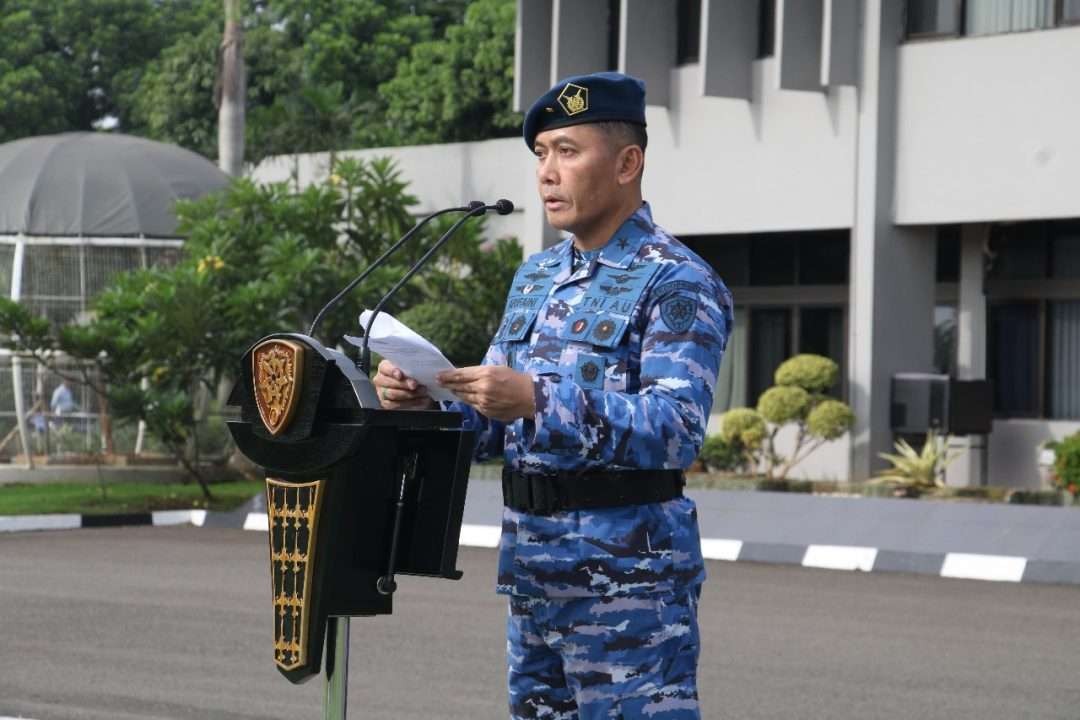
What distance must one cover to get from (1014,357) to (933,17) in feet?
13.2

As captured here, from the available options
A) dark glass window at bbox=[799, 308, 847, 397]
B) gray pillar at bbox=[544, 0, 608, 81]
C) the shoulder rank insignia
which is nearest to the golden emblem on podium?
the shoulder rank insignia

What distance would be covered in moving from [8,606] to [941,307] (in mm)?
13909

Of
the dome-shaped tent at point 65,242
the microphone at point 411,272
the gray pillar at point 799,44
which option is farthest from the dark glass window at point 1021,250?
the microphone at point 411,272

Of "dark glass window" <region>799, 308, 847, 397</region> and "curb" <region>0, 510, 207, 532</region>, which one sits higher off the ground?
"dark glass window" <region>799, 308, 847, 397</region>

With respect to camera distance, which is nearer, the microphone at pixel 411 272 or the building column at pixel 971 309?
the microphone at pixel 411 272

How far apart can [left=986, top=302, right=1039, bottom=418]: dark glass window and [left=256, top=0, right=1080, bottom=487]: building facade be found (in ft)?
0.08

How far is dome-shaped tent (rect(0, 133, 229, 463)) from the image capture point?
2477 cm

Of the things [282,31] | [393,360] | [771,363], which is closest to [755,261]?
[771,363]

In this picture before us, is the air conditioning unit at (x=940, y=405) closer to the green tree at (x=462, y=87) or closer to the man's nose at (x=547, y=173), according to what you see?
the man's nose at (x=547, y=173)

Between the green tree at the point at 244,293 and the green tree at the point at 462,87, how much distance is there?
13813mm

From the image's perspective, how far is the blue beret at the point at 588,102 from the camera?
4.01 meters

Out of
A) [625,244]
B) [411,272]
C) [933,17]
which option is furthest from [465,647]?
[933,17]

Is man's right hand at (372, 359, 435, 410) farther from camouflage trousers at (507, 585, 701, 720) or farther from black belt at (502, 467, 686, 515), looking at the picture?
camouflage trousers at (507, 585, 701, 720)

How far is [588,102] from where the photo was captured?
4012 millimetres
